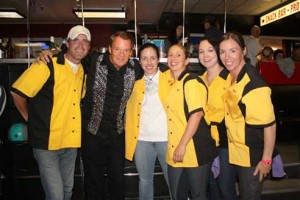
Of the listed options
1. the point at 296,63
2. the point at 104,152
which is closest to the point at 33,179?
the point at 104,152

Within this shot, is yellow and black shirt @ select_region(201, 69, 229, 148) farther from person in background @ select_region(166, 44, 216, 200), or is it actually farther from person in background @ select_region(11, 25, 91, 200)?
person in background @ select_region(11, 25, 91, 200)

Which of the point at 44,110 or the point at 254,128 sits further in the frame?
the point at 44,110

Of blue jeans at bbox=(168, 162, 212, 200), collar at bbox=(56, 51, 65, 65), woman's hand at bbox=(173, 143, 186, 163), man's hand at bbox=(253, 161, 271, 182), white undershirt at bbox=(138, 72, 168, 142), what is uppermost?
collar at bbox=(56, 51, 65, 65)

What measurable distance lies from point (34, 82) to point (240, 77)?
1.60 m

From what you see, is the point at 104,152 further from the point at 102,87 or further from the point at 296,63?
the point at 296,63

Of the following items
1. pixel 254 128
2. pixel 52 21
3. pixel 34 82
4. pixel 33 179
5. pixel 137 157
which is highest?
pixel 52 21

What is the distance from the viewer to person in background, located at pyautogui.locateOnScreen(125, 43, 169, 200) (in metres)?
2.52

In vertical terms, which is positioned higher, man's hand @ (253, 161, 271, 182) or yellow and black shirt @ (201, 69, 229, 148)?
yellow and black shirt @ (201, 69, 229, 148)

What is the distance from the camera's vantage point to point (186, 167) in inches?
87.7

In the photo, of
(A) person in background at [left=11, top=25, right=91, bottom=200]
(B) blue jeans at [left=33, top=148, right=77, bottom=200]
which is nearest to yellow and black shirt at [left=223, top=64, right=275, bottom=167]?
(A) person in background at [left=11, top=25, right=91, bottom=200]

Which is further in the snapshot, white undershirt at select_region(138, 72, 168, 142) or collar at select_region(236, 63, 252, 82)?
white undershirt at select_region(138, 72, 168, 142)

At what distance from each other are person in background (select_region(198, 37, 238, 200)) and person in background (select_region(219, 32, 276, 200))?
139mm

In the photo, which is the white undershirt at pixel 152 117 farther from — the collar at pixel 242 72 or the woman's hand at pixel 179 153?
the collar at pixel 242 72

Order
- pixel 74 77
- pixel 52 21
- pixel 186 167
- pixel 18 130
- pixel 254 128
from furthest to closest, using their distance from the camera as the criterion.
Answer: pixel 52 21, pixel 18 130, pixel 74 77, pixel 186 167, pixel 254 128
